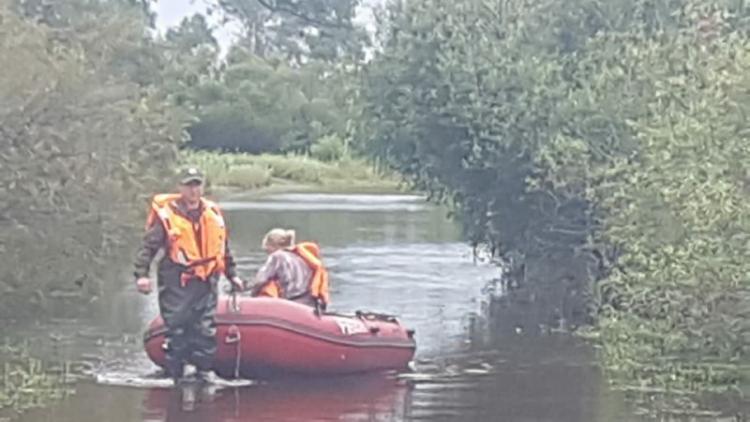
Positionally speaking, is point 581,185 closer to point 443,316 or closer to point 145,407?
point 443,316

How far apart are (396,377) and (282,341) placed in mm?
1128

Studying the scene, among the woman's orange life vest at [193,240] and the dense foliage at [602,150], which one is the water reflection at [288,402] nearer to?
the woman's orange life vest at [193,240]

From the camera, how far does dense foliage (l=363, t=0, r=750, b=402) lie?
15266 mm

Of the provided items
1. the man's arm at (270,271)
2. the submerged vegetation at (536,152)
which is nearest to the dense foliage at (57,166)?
the submerged vegetation at (536,152)

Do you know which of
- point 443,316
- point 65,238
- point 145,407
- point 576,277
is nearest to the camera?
point 145,407

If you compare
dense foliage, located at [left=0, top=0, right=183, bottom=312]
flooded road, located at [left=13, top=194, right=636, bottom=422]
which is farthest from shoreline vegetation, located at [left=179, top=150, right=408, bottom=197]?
dense foliage, located at [left=0, top=0, right=183, bottom=312]

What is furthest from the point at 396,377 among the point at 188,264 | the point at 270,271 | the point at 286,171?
the point at 286,171

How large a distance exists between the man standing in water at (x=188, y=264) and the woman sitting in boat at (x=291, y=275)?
1208mm

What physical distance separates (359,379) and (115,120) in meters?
5.40

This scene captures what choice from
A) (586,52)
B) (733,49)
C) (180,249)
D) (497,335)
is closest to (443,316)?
(497,335)

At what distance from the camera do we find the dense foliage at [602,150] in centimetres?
1527

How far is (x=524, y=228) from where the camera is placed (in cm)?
2397

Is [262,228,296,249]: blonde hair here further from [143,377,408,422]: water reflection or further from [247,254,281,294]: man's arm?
[143,377,408,422]: water reflection

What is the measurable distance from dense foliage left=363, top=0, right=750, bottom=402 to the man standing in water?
327 cm
